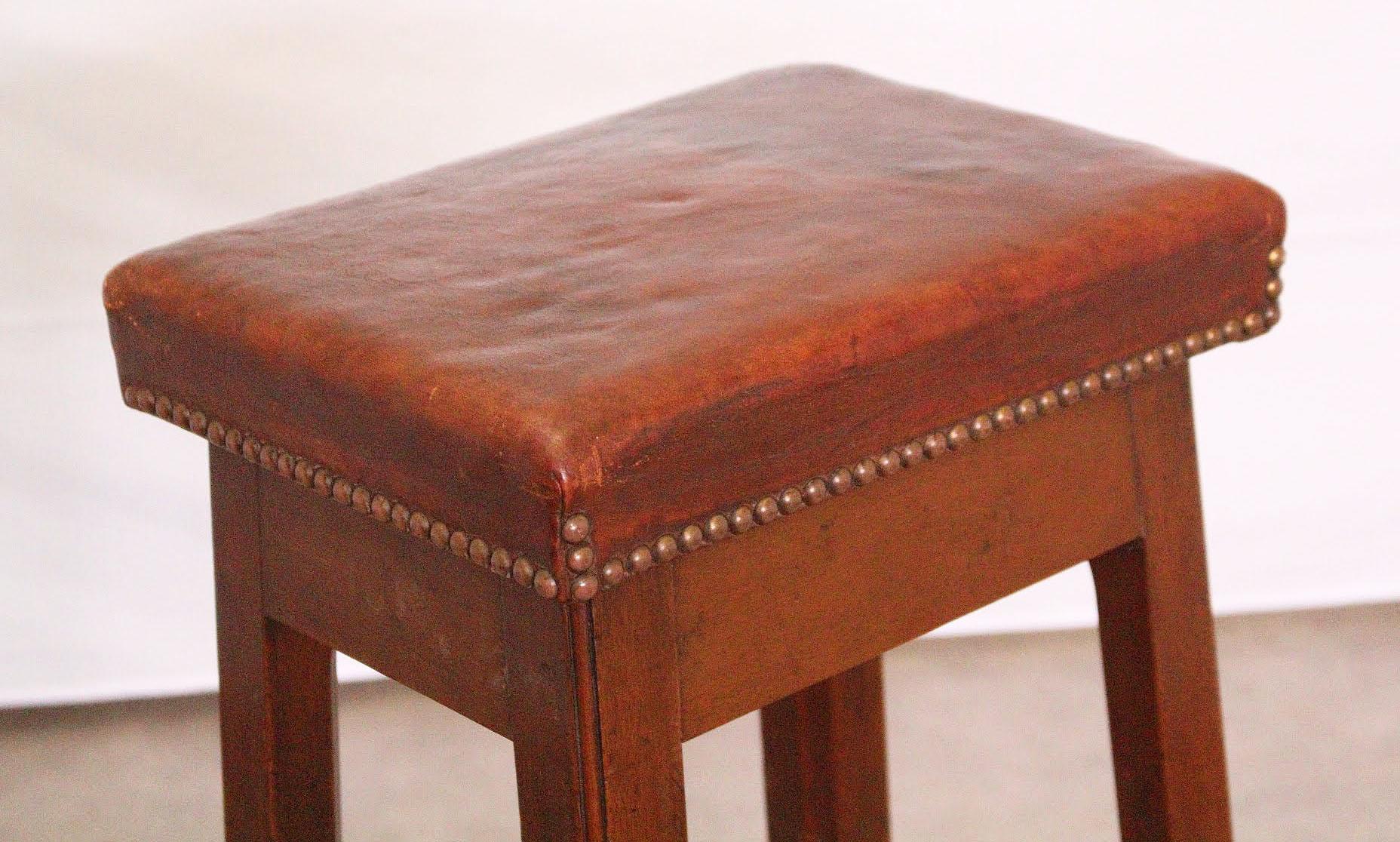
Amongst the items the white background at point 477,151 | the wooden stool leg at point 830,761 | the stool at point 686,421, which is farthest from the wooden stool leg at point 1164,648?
the white background at point 477,151

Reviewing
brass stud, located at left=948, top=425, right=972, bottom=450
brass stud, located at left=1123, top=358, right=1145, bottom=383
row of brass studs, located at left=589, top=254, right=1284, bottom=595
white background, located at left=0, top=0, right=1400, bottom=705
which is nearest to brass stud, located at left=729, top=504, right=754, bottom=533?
row of brass studs, located at left=589, top=254, right=1284, bottom=595

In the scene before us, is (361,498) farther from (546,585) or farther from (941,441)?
(941,441)

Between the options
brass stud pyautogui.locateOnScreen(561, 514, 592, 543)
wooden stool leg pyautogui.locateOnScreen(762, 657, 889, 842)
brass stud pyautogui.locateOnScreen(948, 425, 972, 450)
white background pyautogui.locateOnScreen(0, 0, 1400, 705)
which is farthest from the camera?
white background pyautogui.locateOnScreen(0, 0, 1400, 705)

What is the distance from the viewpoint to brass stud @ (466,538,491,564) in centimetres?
74

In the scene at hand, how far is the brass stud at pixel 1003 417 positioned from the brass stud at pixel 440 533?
0.25m

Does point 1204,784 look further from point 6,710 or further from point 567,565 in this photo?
point 6,710

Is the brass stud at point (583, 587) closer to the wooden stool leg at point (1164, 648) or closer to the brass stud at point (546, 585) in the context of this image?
the brass stud at point (546, 585)

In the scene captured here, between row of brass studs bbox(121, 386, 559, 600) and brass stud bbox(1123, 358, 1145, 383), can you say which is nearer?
row of brass studs bbox(121, 386, 559, 600)

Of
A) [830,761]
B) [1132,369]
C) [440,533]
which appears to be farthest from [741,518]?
[830,761]

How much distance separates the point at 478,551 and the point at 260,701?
0.86ft

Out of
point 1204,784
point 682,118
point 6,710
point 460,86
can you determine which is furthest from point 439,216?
point 6,710

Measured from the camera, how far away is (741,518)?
2.52ft

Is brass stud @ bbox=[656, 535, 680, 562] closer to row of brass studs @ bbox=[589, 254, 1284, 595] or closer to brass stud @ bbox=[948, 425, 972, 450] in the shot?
row of brass studs @ bbox=[589, 254, 1284, 595]

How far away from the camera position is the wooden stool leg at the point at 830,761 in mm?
1213
